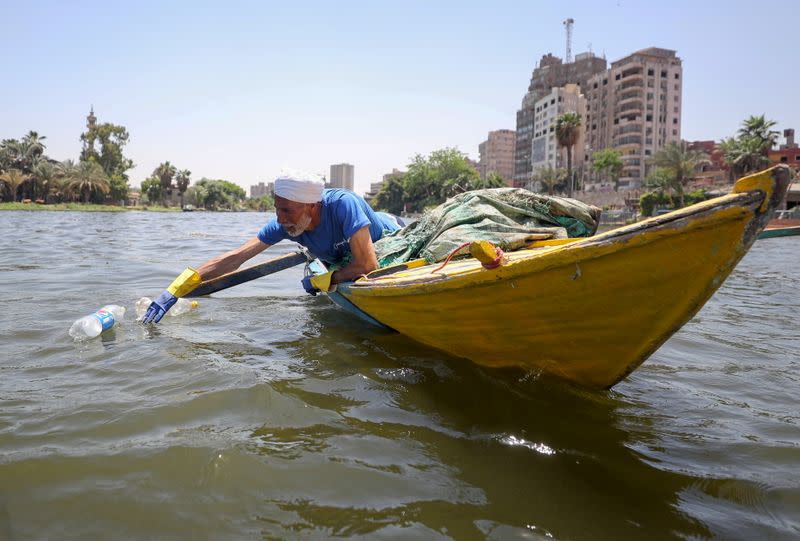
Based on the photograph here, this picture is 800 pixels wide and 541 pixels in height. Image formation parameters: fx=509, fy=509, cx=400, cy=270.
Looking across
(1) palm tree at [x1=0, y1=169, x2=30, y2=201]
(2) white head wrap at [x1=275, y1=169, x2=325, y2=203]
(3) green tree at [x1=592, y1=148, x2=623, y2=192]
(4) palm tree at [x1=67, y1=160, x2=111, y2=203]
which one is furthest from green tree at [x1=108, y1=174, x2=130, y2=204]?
(2) white head wrap at [x1=275, y1=169, x2=325, y2=203]

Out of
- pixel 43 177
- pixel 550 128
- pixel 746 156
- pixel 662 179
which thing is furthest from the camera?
pixel 550 128

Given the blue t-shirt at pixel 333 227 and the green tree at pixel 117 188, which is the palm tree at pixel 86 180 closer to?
the green tree at pixel 117 188

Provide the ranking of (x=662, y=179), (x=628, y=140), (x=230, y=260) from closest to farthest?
(x=230, y=260)
(x=662, y=179)
(x=628, y=140)

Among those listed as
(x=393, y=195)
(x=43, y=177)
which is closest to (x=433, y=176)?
(x=393, y=195)

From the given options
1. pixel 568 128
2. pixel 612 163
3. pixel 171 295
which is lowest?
pixel 171 295

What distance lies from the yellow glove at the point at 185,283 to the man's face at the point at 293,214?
37.2 inches

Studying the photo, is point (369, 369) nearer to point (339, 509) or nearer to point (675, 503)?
point (339, 509)

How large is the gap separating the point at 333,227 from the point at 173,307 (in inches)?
73.6

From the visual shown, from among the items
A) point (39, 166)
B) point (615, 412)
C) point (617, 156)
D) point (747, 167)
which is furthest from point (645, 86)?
point (615, 412)

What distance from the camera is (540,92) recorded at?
9312cm

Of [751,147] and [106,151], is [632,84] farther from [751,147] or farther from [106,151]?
[106,151]

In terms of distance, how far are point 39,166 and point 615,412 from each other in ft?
201

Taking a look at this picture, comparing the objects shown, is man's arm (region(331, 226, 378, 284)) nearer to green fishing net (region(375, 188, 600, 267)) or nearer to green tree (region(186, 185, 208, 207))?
green fishing net (region(375, 188, 600, 267))

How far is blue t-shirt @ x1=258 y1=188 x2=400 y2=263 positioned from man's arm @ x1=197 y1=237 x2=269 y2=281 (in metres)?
0.14
